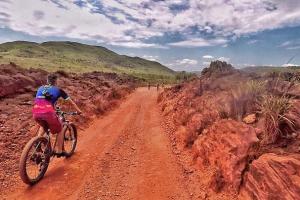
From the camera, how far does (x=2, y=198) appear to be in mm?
6891

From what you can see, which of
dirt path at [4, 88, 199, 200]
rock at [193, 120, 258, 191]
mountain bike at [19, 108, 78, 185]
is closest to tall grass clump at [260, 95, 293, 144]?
rock at [193, 120, 258, 191]

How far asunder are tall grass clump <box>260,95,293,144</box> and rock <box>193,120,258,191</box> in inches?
12.3

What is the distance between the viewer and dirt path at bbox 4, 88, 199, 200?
→ 7129 mm

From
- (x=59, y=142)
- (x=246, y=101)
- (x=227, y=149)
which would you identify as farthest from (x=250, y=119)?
(x=59, y=142)

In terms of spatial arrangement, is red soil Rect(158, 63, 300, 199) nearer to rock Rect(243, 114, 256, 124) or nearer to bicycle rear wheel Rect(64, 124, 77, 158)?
rock Rect(243, 114, 256, 124)

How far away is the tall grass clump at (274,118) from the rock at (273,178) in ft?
2.98

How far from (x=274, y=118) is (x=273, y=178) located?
1.83 meters

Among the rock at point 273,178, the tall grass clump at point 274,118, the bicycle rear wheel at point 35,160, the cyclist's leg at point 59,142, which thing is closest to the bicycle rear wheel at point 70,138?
the cyclist's leg at point 59,142

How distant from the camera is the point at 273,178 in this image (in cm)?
562

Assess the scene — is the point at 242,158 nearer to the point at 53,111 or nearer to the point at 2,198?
the point at 53,111

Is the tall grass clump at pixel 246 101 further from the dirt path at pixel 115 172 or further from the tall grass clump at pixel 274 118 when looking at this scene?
the dirt path at pixel 115 172

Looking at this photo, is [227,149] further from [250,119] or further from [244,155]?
[250,119]

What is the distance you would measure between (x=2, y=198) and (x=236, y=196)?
509 centimetres

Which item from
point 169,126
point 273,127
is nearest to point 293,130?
point 273,127
